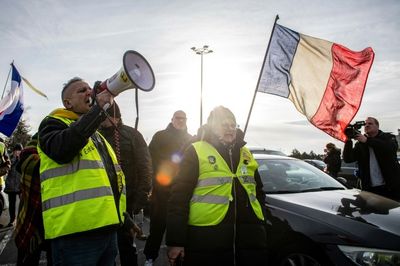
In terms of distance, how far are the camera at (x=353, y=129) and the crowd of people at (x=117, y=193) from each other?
Answer: 7.76ft

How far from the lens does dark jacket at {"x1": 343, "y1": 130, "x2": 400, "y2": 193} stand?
4.68 m

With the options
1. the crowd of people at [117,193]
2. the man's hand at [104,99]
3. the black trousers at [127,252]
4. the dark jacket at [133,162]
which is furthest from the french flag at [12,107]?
the man's hand at [104,99]

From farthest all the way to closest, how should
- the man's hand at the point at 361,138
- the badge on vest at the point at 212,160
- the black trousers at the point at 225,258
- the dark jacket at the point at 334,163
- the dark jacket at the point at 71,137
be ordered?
the dark jacket at the point at 334,163 < the man's hand at the point at 361,138 < the badge on vest at the point at 212,160 < the black trousers at the point at 225,258 < the dark jacket at the point at 71,137

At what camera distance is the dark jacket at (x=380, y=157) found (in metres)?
4.68

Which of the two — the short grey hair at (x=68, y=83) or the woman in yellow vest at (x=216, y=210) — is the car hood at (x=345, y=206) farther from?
the short grey hair at (x=68, y=83)

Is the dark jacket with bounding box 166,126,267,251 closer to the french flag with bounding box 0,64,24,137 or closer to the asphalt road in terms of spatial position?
the asphalt road

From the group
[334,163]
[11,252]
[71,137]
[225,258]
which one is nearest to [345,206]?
[225,258]

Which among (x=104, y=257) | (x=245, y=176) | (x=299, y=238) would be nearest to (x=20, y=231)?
(x=104, y=257)

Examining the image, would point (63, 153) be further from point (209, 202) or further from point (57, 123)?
point (209, 202)

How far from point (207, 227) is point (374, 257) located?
50.2 inches

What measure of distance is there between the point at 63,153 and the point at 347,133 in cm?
398

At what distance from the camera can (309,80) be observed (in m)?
4.97

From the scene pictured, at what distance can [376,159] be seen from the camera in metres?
4.84

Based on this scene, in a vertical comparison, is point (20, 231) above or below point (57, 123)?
below
